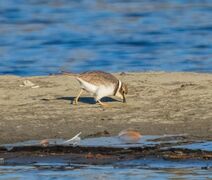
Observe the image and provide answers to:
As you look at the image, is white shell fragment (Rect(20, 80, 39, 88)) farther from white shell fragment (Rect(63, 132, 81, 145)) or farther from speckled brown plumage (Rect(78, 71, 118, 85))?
white shell fragment (Rect(63, 132, 81, 145))

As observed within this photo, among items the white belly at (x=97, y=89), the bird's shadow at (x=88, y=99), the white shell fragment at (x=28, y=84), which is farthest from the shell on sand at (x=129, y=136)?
the white shell fragment at (x=28, y=84)

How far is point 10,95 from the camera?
42.1 feet

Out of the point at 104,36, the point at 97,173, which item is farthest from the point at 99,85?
the point at 104,36

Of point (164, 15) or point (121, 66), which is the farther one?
point (164, 15)

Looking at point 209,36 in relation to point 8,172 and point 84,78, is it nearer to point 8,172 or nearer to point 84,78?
point 84,78

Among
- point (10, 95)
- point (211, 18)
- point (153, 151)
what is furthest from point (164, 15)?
point (153, 151)

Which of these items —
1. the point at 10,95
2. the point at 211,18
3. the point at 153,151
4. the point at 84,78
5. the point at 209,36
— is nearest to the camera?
the point at 153,151

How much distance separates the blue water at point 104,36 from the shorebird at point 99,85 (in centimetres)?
536

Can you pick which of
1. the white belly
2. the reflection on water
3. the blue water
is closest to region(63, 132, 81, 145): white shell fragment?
the reflection on water

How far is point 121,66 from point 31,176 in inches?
361

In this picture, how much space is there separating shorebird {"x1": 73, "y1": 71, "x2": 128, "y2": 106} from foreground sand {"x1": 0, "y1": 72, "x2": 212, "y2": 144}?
0.14m

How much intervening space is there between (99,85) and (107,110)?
0.99 feet

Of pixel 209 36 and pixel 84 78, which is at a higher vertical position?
pixel 84 78

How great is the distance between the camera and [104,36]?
75.0ft
